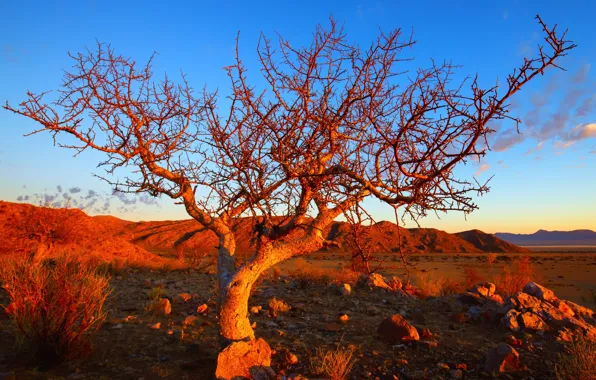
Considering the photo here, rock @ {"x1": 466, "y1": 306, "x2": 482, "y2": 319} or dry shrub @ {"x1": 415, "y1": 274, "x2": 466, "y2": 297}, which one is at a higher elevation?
rock @ {"x1": 466, "y1": 306, "x2": 482, "y2": 319}

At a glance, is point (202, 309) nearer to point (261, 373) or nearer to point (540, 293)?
point (261, 373)

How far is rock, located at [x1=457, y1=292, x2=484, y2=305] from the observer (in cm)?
911

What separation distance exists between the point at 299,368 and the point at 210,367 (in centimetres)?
120

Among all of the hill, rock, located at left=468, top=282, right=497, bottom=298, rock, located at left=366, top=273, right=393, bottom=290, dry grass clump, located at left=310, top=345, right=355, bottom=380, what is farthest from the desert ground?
the hill

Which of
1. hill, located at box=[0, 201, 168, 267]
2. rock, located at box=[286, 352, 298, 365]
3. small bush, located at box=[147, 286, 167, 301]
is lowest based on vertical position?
rock, located at box=[286, 352, 298, 365]

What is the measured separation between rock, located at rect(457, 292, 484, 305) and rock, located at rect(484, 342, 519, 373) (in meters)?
4.24

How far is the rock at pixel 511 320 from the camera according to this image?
6.88 metres

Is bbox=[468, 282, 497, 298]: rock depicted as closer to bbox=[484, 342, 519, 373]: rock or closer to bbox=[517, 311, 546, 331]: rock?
bbox=[517, 311, 546, 331]: rock

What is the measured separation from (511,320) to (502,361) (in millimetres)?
2372

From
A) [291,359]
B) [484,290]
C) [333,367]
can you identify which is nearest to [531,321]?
[484,290]

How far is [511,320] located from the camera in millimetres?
6980

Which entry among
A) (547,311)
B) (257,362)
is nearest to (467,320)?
(547,311)

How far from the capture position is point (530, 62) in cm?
242

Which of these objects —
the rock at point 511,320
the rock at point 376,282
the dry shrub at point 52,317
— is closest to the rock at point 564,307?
the rock at point 511,320
